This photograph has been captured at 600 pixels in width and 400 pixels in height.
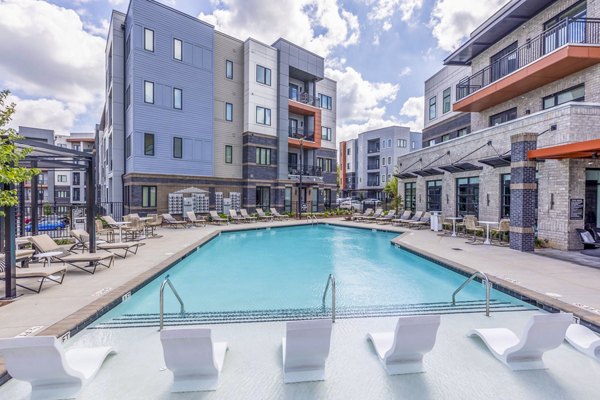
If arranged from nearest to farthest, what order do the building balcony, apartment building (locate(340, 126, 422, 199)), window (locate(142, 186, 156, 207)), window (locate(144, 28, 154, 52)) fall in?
the building balcony
window (locate(144, 28, 154, 52))
window (locate(142, 186, 156, 207))
apartment building (locate(340, 126, 422, 199))

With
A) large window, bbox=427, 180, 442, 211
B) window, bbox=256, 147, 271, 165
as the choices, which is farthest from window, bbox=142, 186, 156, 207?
large window, bbox=427, 180, 442, 211

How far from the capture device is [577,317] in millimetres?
4906

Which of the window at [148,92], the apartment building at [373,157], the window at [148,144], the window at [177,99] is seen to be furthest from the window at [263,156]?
the apartment building at [373,157]

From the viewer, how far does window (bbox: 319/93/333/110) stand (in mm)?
31284

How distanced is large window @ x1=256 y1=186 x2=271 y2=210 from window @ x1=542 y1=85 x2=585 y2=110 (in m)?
17.8

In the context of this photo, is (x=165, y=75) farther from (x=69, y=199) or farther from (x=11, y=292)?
(x=69, y=199)

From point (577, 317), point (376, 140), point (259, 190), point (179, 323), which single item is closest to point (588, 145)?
point (577, 317)

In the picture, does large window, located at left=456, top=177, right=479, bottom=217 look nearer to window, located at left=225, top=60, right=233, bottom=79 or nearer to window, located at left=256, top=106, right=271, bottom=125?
window, located at left=256, top=106, right=271, bottom=125

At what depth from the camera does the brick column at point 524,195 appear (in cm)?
1033

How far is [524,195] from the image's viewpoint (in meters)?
10.4

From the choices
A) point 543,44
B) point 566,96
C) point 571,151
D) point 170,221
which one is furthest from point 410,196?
point 170,221

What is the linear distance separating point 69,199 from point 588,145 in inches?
2324

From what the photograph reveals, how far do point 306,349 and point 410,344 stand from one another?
1.19m

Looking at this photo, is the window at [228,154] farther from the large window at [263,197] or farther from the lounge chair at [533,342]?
the lounge chair at [533,342]
